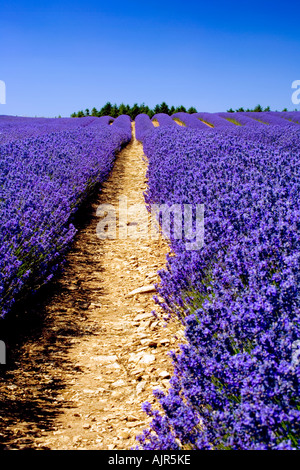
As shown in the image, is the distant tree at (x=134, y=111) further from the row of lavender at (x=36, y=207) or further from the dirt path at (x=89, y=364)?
the dirt path at (x=89, y=364)

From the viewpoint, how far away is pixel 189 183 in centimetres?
405

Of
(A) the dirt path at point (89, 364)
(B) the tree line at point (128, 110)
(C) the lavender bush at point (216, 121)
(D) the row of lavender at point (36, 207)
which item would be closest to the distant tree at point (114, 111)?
(B) the tree line at point (128, 110)

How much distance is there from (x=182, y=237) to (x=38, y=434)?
175cm

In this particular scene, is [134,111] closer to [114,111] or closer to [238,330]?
[114,111]

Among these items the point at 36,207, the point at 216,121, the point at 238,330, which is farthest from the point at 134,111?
Result: the point at 238,330

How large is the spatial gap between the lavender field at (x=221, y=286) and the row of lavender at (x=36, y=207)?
0.02m

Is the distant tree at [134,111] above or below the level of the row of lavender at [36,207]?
above

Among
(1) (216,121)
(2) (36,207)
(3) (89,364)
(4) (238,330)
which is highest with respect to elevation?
(1) (216,121)

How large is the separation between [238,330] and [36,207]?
9.08 ft

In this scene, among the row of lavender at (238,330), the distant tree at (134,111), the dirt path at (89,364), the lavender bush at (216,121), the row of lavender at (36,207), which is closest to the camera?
the row of lavender at (238,330)

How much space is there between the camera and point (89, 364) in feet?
8.58

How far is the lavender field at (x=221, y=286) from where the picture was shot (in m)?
1.30

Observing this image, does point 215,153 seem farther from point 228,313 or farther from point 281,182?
point 228,313

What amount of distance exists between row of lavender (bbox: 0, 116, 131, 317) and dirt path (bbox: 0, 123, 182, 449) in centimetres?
33
